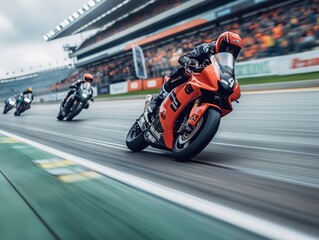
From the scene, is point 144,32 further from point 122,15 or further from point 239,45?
point 239,45

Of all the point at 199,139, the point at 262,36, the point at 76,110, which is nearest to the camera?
the point at 199,139

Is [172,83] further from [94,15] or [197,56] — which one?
[94,15]

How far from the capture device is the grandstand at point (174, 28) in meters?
15.2

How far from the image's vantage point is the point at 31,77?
58.9 m

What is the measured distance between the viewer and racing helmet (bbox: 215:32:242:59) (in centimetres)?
347

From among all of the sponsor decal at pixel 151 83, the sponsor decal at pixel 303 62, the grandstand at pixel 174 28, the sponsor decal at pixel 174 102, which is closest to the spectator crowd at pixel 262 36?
the grandstand at pixel 174 28

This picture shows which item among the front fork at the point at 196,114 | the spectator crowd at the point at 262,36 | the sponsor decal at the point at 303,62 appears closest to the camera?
the front fork at the point at 196,114

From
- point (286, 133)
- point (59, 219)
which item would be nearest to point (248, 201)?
point (59, 219)

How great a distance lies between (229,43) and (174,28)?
25.0 meters

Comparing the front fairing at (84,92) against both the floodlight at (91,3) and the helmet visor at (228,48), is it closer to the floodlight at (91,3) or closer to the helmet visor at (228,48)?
the helmet visor at (228,48)

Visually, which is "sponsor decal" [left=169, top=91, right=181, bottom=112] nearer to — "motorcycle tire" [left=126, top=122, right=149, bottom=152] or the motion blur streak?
the motion blur streak

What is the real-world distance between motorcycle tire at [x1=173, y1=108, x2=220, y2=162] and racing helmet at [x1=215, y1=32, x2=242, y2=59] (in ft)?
2.37

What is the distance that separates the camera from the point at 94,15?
40844mm

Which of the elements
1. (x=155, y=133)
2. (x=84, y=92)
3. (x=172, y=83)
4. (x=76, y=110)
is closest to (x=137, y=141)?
(x=155, y=133)
